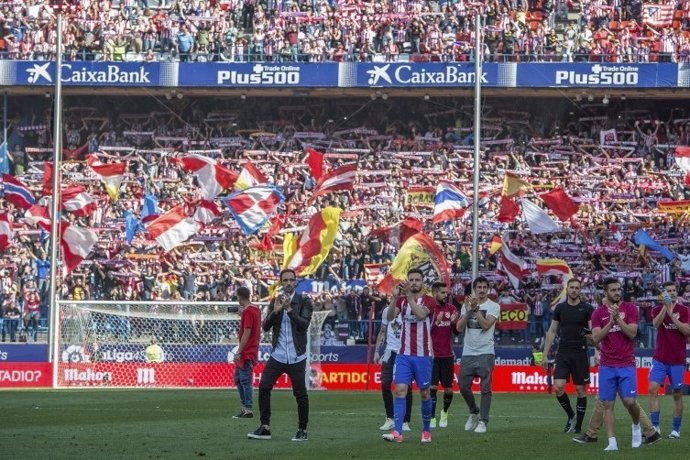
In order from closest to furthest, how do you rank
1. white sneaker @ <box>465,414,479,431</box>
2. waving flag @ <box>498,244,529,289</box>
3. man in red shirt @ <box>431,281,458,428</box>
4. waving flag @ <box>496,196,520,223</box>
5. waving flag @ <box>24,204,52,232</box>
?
white sneaker @ <box>465,414,479,431</box> < man in red shirt @ <box>431,281,458,428</box> < waving flag @ <box>498,244,529,289</box> < waving flag @ <box>496,196,520,223</box> < waving flag @ <box>24,204,52,232</box>

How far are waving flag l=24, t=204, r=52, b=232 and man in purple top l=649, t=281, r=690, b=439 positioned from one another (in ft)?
84.5

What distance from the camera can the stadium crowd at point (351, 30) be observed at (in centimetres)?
4556

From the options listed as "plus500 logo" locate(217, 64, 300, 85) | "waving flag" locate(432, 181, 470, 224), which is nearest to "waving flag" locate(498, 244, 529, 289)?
"waving flag" locate(432, 181, 470, 224)

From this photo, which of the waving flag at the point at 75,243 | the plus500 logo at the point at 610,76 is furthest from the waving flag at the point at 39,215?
the plus500 logo at the point at 610,76

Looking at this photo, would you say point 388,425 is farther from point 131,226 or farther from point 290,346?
point 131,226

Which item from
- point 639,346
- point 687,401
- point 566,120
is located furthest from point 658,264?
point 687,401

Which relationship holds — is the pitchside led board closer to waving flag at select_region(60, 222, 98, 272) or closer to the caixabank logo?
the caixabank logo

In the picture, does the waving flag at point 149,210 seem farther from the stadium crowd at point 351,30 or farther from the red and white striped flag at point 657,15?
the red and white striped flag at point 657,15

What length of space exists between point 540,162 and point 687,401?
1754 centimetres

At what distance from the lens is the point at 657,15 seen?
1822 inches

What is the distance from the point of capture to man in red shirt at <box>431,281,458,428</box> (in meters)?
21.0

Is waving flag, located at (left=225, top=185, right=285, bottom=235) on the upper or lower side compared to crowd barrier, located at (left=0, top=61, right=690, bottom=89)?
lower

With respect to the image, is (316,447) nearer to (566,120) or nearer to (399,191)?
(399,191)

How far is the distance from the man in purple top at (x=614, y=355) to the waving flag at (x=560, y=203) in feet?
76.4
